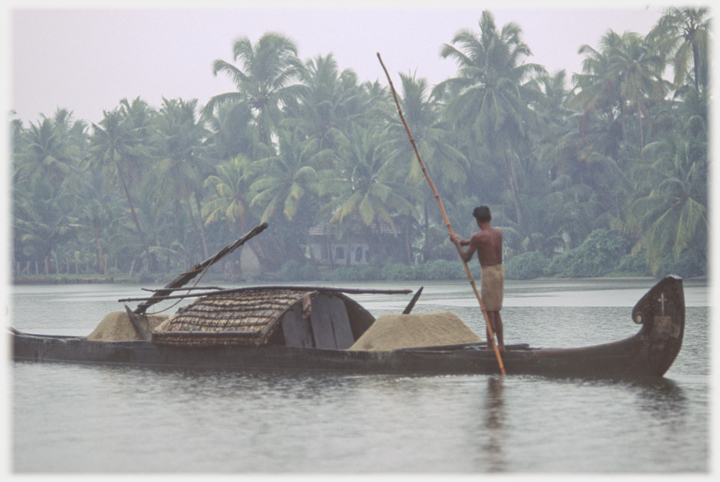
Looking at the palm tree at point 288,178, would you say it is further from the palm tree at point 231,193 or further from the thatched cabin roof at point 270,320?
the thatched cabin roof at point 270,320

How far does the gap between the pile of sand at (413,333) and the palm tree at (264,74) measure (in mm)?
45555

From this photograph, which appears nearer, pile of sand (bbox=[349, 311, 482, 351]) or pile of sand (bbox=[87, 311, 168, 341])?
pile of sand (bbox=[349, 311, 482, 351])

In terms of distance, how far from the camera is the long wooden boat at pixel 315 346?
28.1 ft

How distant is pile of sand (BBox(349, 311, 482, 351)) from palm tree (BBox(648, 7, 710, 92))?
30.9m

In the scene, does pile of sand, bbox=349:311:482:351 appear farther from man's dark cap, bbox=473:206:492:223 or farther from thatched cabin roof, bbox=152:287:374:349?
man's dark cap, bbox=473:206:492:223

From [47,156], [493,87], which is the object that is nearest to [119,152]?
[47,156]

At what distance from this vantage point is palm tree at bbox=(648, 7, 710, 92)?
37.7 m

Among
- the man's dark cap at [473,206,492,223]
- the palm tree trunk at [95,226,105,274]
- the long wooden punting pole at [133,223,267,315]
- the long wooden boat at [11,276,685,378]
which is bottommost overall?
the long wooden boat at [11,276,685,378]

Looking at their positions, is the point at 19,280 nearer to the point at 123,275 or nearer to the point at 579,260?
the point at 123,275

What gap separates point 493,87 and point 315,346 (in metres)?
37.4

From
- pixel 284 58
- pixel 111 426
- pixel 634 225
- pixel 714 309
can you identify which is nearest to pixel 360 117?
pixel 284 58

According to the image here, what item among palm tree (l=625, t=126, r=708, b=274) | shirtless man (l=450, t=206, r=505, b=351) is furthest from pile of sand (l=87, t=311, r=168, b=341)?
palm tree (l=625, t=126, r=708, b=274)

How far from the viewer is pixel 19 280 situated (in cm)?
5775

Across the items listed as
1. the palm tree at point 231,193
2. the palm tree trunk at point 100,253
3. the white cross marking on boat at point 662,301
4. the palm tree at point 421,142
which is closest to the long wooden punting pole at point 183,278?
the white cross marking on boat at point 662,301
